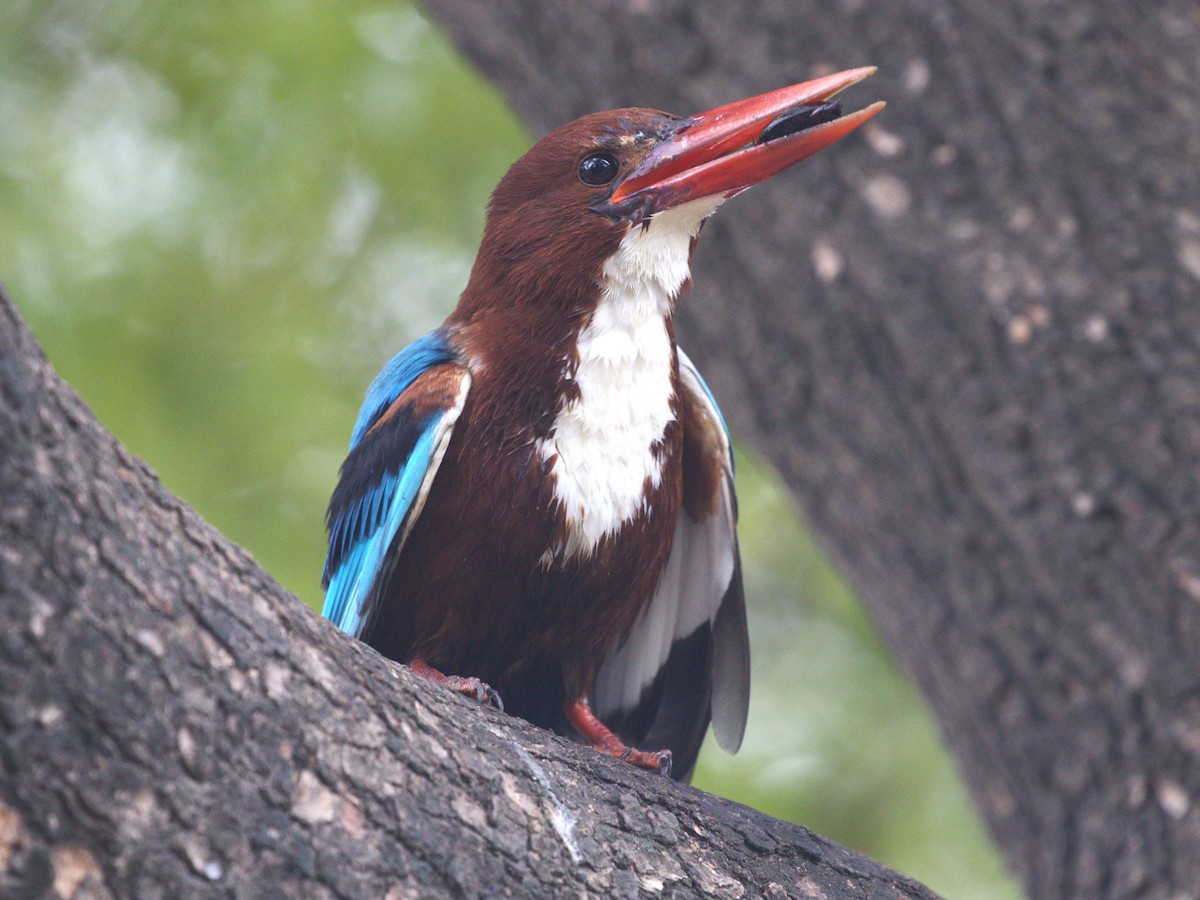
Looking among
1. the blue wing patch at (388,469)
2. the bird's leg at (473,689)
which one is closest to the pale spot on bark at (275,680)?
the bird's leg at (473,689)

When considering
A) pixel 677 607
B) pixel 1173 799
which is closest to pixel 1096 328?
pixel 1173 799

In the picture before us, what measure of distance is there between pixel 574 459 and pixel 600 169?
28.2 inches

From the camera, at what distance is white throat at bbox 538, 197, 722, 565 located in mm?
2912

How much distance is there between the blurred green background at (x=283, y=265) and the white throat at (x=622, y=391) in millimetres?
2394

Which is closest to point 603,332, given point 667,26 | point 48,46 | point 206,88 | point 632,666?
point 632,666

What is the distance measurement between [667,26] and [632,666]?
79.4 inches

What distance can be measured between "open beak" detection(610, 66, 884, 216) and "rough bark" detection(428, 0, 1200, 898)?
95 centimetres

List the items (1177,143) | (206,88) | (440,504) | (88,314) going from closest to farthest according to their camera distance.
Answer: (440,504) → (1177,143) → (88,314) → (206,88)

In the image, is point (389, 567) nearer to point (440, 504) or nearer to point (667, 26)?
point (440, 504)

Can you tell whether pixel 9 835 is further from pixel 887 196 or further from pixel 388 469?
pixel 887 196

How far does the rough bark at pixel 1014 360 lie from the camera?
362 cm

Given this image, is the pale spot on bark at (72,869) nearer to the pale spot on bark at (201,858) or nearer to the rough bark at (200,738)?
the rough bark at (200,738)

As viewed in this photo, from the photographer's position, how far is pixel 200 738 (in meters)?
1.73

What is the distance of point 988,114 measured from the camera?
153 inches
